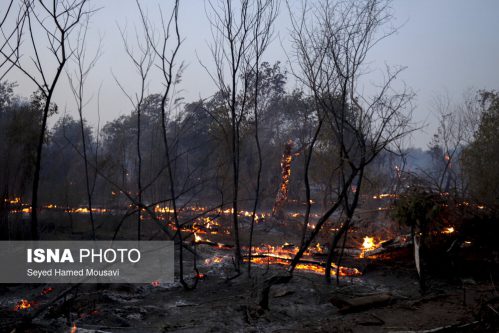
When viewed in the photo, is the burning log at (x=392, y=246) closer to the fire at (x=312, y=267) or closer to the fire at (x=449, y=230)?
the fire at (x=312, y=267)

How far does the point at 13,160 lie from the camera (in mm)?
13055

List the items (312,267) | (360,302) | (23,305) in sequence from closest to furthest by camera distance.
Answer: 1. (360,302)
2. (23,305)
3. (312,267)

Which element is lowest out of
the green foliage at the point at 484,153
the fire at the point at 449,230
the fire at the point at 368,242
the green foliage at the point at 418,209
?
the fire at the point at 368,242

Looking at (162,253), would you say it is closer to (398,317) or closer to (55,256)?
(55,256)

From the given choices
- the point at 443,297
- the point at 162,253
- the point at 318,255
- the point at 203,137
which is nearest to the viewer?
the point at 443,297

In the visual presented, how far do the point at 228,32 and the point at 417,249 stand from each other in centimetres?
551

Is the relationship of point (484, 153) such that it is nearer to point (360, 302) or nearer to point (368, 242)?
point (368, 242)

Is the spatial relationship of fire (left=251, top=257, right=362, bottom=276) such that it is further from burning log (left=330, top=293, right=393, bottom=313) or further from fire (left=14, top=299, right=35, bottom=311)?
fire (left=14, top=299, right=35, bottom=311)

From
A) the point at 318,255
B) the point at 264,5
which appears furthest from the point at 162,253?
the point at 264,5

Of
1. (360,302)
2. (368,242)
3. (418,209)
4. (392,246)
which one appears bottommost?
(360,302)

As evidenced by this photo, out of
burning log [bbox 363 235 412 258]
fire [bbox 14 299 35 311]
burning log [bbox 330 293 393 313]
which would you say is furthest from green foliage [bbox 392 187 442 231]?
fire [bbox 14 299 35 311]

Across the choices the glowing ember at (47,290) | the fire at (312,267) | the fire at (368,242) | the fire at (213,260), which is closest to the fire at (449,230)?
the fire at (312,267)

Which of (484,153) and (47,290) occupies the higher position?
(484,153)

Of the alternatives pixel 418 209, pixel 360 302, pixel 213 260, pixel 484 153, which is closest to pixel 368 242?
pixel 213 260
